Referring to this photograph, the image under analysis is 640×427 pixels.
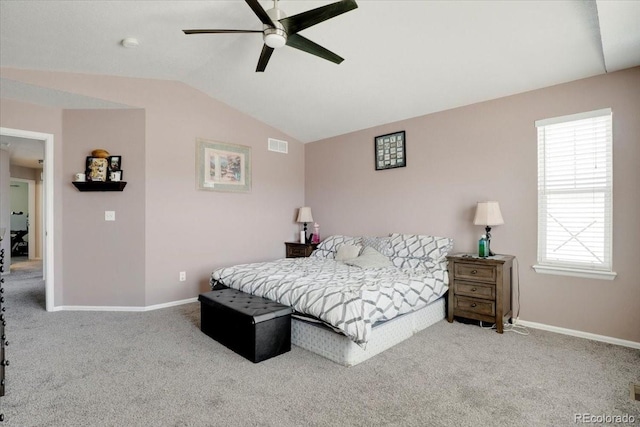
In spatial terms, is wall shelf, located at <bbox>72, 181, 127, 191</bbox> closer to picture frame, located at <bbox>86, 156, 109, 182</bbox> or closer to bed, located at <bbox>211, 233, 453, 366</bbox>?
picture frame, located at <bbox>86, 156, 109, 182</bbox>

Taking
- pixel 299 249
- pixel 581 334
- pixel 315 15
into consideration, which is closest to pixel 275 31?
pixel 315 15

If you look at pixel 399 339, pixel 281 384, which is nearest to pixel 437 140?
pixel 399 339

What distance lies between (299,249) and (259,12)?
365 cm

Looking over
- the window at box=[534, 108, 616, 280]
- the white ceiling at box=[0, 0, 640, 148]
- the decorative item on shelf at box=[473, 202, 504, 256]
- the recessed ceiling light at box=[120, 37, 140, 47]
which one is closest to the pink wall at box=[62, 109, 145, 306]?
the white ceiling at box=[0, 0, 640, 148]

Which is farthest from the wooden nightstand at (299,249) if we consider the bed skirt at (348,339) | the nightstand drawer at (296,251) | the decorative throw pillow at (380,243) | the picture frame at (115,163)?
the picture frame at (115,163)

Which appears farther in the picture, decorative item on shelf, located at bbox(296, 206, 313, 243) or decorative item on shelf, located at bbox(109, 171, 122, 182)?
decorative item on shelf, located at bbox(296, 206, 313, 243)

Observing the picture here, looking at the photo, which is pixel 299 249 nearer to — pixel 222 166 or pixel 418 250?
pixel 222 166

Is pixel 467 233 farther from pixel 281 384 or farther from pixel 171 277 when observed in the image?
pixel 171 277

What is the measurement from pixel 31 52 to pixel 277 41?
8.49 ft

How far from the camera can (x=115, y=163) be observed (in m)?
4.07

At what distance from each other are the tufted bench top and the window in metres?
2.66

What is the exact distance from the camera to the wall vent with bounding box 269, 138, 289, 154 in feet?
17.5

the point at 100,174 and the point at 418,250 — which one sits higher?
the point at 100,174

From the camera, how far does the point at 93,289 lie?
4.08m
